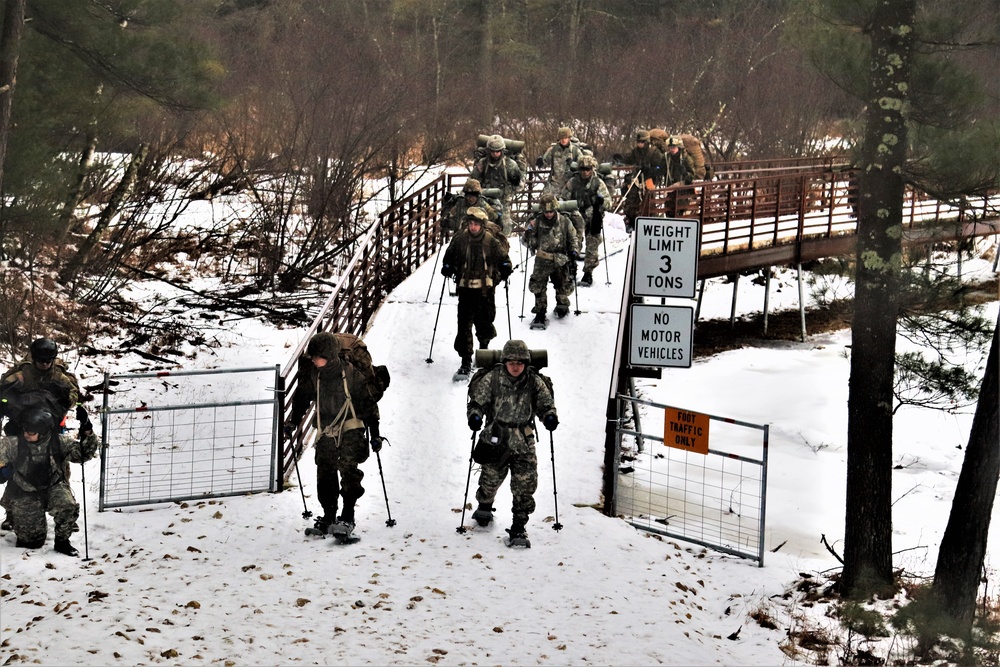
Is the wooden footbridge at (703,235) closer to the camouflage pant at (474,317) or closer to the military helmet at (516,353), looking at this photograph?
the camouflage pant at (474,317)

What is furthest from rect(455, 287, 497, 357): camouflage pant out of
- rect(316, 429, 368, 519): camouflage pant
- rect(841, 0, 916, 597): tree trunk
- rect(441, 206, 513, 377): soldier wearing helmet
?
rect(841, 0, 916, 597): tree trunk

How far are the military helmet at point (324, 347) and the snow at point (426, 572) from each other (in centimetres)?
153

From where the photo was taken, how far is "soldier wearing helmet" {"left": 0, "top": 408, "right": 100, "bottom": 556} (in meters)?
10.3

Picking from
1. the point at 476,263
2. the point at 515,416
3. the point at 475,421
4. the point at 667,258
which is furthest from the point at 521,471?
the point at 476,263

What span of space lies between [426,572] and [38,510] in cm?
328

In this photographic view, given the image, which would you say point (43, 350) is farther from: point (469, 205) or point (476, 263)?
point (469, 205)

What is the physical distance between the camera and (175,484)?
13336 millimetres

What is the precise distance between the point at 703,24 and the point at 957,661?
32.4 meters

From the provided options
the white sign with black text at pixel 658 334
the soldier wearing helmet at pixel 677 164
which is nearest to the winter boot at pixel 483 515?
the white sign with black text at pixel 658 334

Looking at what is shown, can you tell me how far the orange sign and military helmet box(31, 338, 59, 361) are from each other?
5379 millimetres

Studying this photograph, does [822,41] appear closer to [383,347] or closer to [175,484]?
[383,347]

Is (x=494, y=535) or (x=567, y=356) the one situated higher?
(x=567, y=356)

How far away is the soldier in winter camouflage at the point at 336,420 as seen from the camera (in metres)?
10.6

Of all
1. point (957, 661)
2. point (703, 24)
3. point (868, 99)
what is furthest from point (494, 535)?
point (703, 24)
